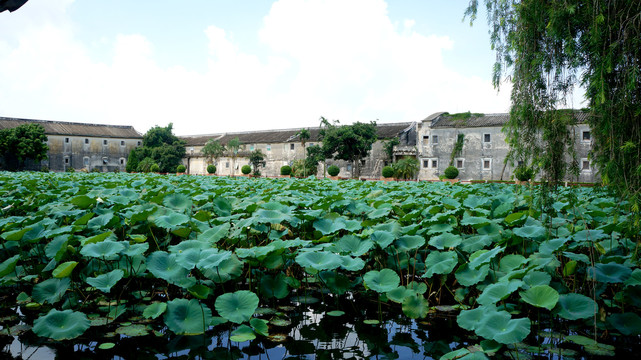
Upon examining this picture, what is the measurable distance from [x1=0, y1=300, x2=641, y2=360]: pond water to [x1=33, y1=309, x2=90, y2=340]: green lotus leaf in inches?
7.6

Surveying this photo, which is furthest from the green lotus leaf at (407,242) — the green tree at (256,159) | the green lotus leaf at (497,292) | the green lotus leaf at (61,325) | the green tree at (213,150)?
the green tree at (213,150)

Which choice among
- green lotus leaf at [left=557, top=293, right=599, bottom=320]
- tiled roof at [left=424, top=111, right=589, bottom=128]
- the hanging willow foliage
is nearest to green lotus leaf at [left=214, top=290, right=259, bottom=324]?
green lotus leaf at [left=557, top=293, right=599, bottom=320]

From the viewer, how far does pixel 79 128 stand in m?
45.2

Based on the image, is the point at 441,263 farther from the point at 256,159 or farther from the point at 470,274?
the point at 256,159

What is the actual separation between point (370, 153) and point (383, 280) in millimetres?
32503

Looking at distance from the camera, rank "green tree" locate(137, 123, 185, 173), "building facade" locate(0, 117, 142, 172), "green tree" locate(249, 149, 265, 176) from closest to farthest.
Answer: "green tree" locate(249, 149, 265, 176) < "green tree" locate(137, 123, 185, 173) < "building facade" locate(0, 117, 142, 172)

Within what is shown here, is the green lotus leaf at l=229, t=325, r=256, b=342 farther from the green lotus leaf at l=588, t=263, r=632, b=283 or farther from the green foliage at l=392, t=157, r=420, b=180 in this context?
the green foliage at l=392, t=157, r=420, b=180

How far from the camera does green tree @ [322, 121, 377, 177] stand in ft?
104

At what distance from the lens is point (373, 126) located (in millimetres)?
33188

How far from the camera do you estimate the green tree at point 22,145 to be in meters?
37.5

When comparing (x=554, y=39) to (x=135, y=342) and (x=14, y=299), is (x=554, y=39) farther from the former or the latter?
(x=14, y=299)

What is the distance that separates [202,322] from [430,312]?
5.46 feet

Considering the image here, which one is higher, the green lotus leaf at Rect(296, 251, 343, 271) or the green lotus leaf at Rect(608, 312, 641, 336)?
the green lotus leaf at Rect(296, 251, 343, 271)

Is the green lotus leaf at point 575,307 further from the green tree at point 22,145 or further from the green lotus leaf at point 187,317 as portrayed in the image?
the green tree at point 22,145
